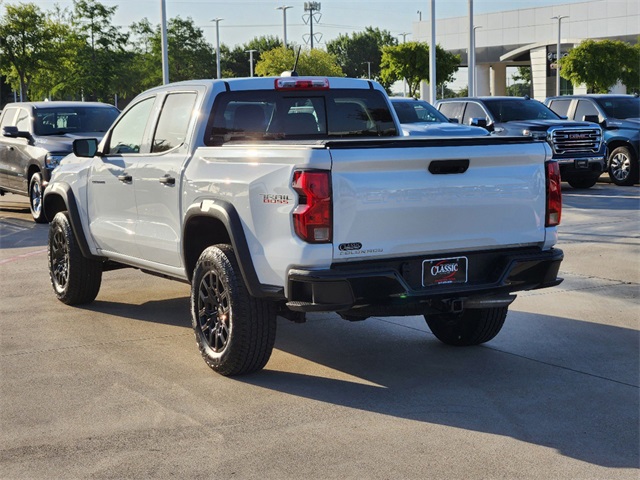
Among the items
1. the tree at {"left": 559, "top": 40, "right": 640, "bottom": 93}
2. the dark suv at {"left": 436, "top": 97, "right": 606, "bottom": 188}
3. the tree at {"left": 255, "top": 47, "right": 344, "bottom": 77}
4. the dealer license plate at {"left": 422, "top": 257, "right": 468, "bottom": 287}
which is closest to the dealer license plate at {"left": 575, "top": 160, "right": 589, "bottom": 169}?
the dark suv at {"left": 436, "top": 97, "right": 606, "bottom": 188}

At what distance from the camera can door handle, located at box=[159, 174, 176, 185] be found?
714 cm

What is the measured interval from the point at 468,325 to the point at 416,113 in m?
13.0

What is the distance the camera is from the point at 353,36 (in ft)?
440

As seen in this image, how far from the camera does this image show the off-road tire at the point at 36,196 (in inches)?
640

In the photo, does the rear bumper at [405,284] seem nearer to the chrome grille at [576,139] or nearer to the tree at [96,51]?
the chrome grille at [576,139]

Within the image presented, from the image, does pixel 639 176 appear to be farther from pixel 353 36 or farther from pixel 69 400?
pixel 353 36

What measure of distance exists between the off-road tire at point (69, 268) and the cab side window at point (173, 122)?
162 cm

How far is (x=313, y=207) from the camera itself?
5691 mm

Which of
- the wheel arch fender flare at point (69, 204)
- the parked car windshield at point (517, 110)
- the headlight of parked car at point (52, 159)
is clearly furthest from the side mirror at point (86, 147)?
the parked car windshield at point (517, 110)

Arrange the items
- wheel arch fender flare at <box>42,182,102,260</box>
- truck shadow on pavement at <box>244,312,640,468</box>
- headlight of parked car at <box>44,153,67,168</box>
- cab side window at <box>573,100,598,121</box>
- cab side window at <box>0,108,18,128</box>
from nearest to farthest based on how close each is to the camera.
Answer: truck shadow on pavement at <box>244,312,640,468</box> → wheel arch fender flare at <box>42,182,102,260</box> → headlight of parked car at <box>44,153,67,168</box> → cab side window at <box>0,108,18,128</box> → cab side window at <box>573,100,598,121</box>

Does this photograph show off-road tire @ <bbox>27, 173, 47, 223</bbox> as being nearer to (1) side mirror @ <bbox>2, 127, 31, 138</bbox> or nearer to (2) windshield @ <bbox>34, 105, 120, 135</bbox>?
(1) side mirror @ <bbox>2, 127, 31, 138</bbox>

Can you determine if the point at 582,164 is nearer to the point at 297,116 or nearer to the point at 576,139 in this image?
the point at 576,139

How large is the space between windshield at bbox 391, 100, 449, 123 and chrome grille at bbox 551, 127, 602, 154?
86.5 inches

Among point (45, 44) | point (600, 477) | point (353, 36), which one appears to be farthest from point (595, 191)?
point (353, 36)
